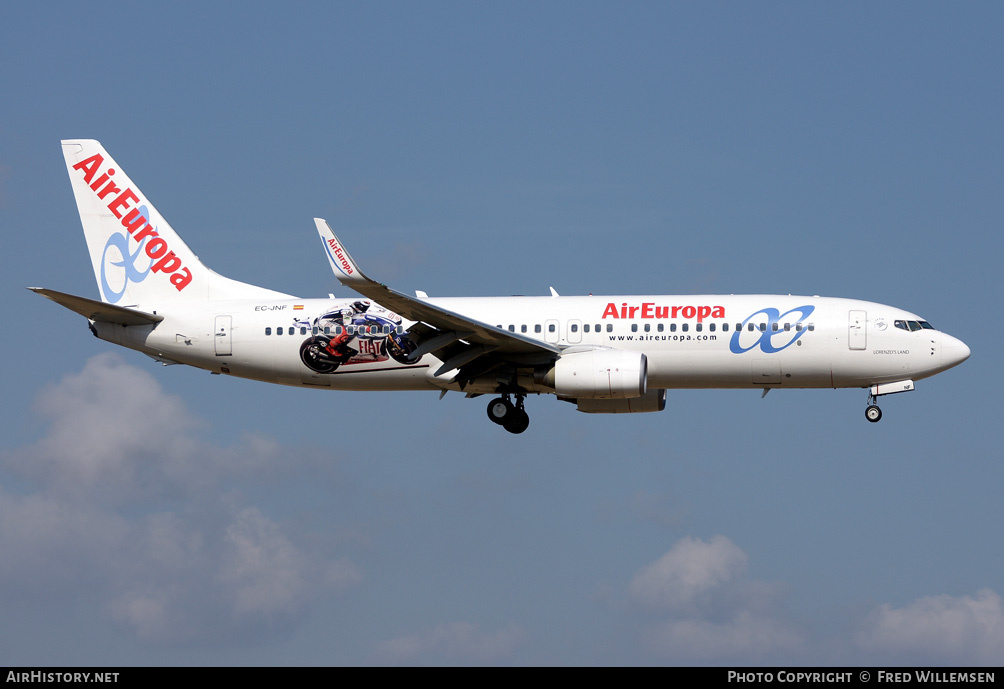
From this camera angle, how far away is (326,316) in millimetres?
50406

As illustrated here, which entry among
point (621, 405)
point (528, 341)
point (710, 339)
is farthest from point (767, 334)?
point (528, 341)

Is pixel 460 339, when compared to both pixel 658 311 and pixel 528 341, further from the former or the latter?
pixel 658 311

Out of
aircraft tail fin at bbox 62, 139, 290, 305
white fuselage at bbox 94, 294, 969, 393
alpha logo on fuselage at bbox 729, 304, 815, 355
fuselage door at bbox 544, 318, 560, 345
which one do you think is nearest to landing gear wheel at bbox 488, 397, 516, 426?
white fuselage at bbox 94, 294, 969, 393

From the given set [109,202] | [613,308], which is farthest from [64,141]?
[613,308]

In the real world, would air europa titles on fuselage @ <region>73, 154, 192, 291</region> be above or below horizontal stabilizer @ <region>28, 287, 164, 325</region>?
above

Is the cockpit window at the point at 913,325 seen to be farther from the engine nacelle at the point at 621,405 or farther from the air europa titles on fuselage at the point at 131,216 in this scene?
the air europa titles on fuselage at the point at 131,216

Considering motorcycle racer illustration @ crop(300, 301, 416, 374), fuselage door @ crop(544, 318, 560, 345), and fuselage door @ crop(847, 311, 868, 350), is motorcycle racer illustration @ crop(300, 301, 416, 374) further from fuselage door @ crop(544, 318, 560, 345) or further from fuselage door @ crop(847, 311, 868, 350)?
fuselage door @ crop(847, 311, 868, 350)

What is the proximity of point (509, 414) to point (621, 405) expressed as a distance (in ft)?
14.7

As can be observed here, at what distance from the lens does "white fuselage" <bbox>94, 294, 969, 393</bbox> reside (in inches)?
1868

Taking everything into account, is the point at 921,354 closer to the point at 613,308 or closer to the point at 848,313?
the point at 848,313

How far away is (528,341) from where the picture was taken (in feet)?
155

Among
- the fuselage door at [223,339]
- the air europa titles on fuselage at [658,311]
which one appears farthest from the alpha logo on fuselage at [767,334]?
the fuselage door at [223,339]

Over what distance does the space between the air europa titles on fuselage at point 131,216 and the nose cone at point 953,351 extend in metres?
27.9

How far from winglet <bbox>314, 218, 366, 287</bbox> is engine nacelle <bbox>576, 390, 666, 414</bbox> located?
42.6 feet
